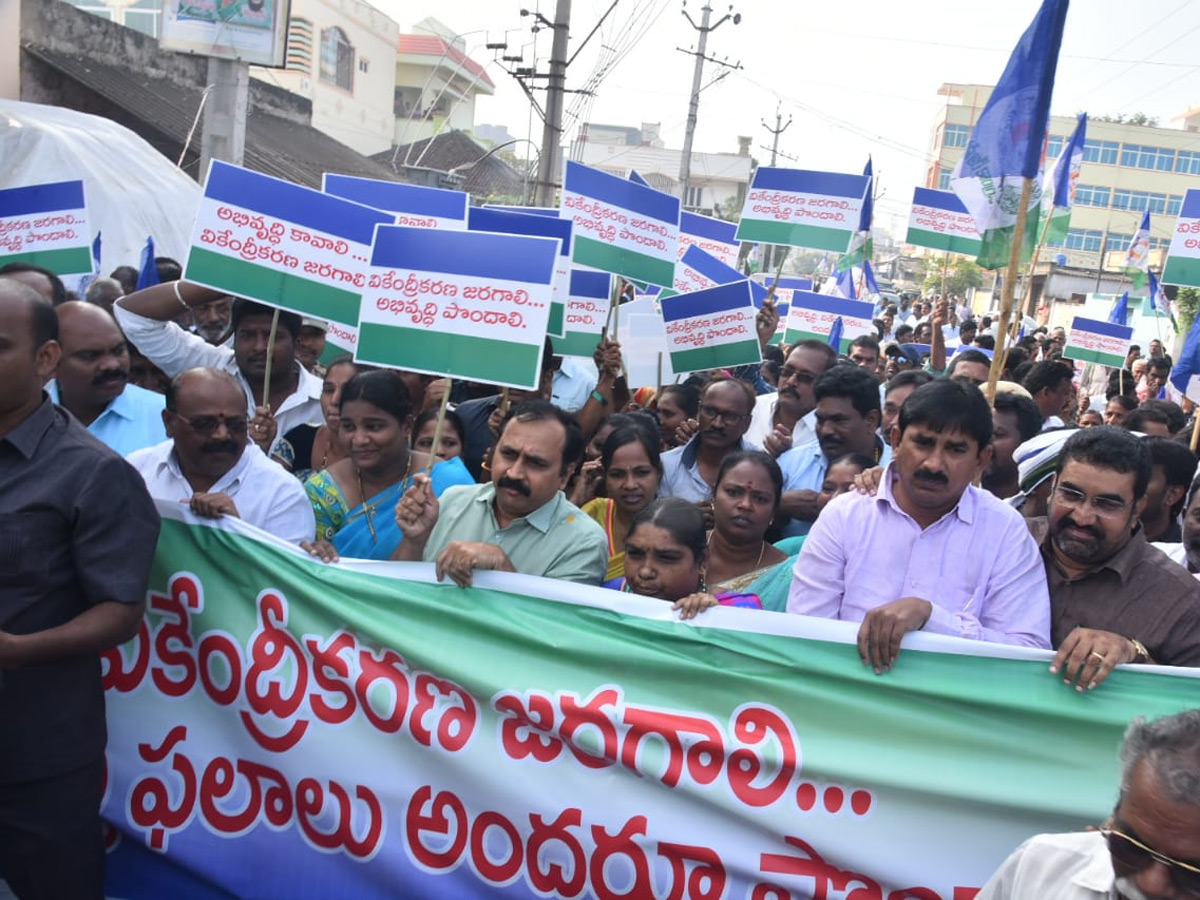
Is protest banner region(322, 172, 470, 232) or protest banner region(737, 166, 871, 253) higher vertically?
protest banner region(737, 166, 871, 253)

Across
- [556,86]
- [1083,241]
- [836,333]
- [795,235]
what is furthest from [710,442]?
[1083,241]

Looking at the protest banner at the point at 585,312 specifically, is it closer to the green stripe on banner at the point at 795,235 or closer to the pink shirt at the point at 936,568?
the green stripe on banner at the point at 795,235

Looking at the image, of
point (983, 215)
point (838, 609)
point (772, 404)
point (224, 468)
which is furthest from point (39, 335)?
point (772, 404)

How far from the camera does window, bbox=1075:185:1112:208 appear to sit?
6344 cm

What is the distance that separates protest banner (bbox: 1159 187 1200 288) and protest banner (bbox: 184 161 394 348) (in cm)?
529

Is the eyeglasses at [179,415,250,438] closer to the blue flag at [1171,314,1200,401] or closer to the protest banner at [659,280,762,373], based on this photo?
the protest banner at [659,280,762,373]

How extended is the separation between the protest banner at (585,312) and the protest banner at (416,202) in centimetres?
77

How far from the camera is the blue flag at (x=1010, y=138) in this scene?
372 cm

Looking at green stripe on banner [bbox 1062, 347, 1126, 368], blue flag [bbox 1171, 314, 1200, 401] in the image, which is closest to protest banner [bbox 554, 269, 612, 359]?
blue flag [bbox 1171, 314, 1200, 401]

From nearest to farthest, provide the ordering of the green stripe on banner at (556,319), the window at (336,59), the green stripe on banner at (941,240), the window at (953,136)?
the green stripe on banner at (556,319), the green stripe on banner at (941,240), the window at (336,59), the window at (953,136)

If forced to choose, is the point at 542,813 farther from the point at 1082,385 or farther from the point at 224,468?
the point at 1082,385

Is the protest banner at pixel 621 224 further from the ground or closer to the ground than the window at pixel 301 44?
Result: closer to the ground

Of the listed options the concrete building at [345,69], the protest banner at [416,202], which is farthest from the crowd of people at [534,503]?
the concrete building at [345,69]

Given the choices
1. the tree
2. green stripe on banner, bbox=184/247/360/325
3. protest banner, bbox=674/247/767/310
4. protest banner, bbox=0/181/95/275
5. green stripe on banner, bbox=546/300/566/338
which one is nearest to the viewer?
green stripe on banner, bbox=184/247/360/325
